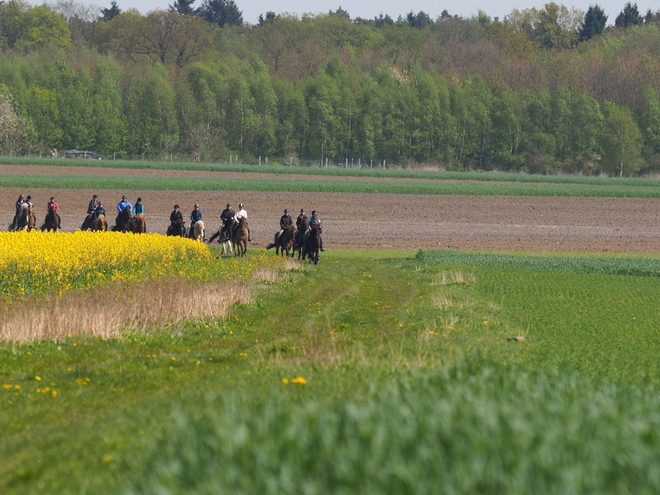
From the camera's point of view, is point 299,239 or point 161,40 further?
point 161,40

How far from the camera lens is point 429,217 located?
49438 mm

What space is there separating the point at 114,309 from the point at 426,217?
115 feet

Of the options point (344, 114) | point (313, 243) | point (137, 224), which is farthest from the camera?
point (344, 114)

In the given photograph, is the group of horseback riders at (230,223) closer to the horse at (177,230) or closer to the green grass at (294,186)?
the horse at (177,230)

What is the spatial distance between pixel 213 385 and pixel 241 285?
411 inches

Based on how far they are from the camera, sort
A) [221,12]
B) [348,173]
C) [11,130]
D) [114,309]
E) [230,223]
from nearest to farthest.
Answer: [114,309]
[230,223]
[348,173]
[11,130]
[221,12]

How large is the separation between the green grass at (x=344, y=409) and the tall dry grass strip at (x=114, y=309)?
44cm

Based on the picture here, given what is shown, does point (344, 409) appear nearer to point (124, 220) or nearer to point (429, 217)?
point (124, 220)

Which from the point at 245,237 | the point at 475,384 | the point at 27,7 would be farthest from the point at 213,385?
the point at 27,7

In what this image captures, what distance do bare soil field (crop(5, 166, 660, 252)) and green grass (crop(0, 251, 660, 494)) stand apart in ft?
77.0

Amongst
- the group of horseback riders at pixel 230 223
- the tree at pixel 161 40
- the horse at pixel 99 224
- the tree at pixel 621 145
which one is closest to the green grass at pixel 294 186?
the horse at pixel 99 224

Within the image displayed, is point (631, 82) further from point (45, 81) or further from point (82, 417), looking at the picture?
point (82, 417)

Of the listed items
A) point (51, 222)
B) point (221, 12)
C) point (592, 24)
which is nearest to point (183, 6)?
point (221, 12)

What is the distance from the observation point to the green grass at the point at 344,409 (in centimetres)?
563
